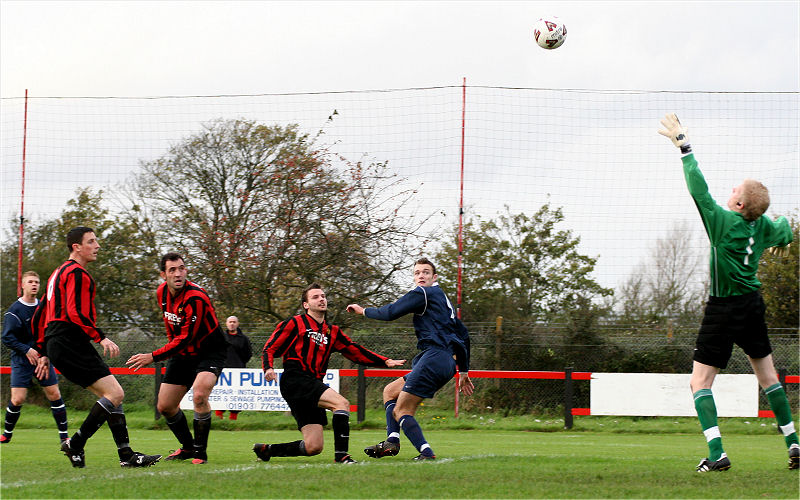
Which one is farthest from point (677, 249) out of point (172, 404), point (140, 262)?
point (172, 404)

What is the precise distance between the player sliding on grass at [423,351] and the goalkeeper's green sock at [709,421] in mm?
2353

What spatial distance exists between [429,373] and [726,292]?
2751 mm

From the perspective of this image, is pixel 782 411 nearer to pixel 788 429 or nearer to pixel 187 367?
pixel 788 429

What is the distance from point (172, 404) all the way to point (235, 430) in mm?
6577

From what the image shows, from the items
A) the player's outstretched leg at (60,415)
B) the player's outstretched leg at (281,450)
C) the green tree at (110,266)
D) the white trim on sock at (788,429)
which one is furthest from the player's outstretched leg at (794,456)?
the green tree at (110,266)

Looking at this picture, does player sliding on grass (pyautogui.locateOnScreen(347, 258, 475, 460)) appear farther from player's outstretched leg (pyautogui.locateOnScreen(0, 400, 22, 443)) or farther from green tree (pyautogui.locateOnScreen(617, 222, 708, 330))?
green tree (pyautogui.locateOnScreen(617, 222, 708, 330))

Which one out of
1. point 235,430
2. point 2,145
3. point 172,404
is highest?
point 2,145

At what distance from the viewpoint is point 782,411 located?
6.72 m

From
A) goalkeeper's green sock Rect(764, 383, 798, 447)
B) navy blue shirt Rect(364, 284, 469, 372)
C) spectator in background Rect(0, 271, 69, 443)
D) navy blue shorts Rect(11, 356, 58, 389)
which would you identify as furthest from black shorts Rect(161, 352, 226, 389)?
goalkeeper's green sock Rect(764, 383, 798, 447)

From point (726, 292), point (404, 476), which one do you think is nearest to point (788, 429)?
point (726, 292)

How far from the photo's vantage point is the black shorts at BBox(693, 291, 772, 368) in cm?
646

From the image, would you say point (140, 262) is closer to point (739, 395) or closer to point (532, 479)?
point (739, 395)

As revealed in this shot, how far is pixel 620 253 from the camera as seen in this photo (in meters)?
15.7

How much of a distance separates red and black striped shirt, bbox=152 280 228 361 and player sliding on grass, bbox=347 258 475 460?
1445mm
